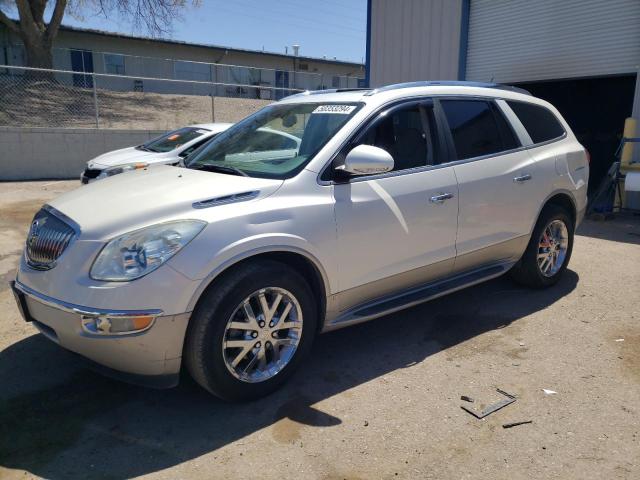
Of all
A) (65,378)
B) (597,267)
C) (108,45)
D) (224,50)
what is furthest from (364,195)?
(224,50)

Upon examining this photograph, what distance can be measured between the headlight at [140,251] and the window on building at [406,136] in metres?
1.43

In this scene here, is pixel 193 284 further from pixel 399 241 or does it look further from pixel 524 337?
pixel 524 337

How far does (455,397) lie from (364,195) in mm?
1393

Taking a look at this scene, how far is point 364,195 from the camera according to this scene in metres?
3.44

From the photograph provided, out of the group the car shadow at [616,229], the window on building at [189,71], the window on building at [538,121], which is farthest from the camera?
the window on building at [189,71]

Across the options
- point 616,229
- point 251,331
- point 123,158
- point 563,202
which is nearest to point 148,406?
point 251,331

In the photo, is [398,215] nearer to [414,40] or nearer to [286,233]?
[286,233]

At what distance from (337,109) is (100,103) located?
52.1 feet

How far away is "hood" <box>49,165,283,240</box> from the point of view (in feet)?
9.36

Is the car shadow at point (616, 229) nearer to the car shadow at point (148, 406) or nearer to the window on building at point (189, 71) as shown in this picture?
the car shadow at point (148, 406)

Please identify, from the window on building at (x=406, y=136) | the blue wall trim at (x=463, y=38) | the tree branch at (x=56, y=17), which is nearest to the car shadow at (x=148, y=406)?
the window on building at (x=406, y=136)

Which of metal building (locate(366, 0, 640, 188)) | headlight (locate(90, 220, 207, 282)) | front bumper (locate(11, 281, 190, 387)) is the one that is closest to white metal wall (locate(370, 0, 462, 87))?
metal building (locate(366, 0, 640, 188))

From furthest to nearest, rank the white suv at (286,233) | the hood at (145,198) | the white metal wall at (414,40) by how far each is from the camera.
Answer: the white metal wall at (414,40)
the hood at (145,198)
the white suv at (286,233)

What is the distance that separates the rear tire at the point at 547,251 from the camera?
480cm
